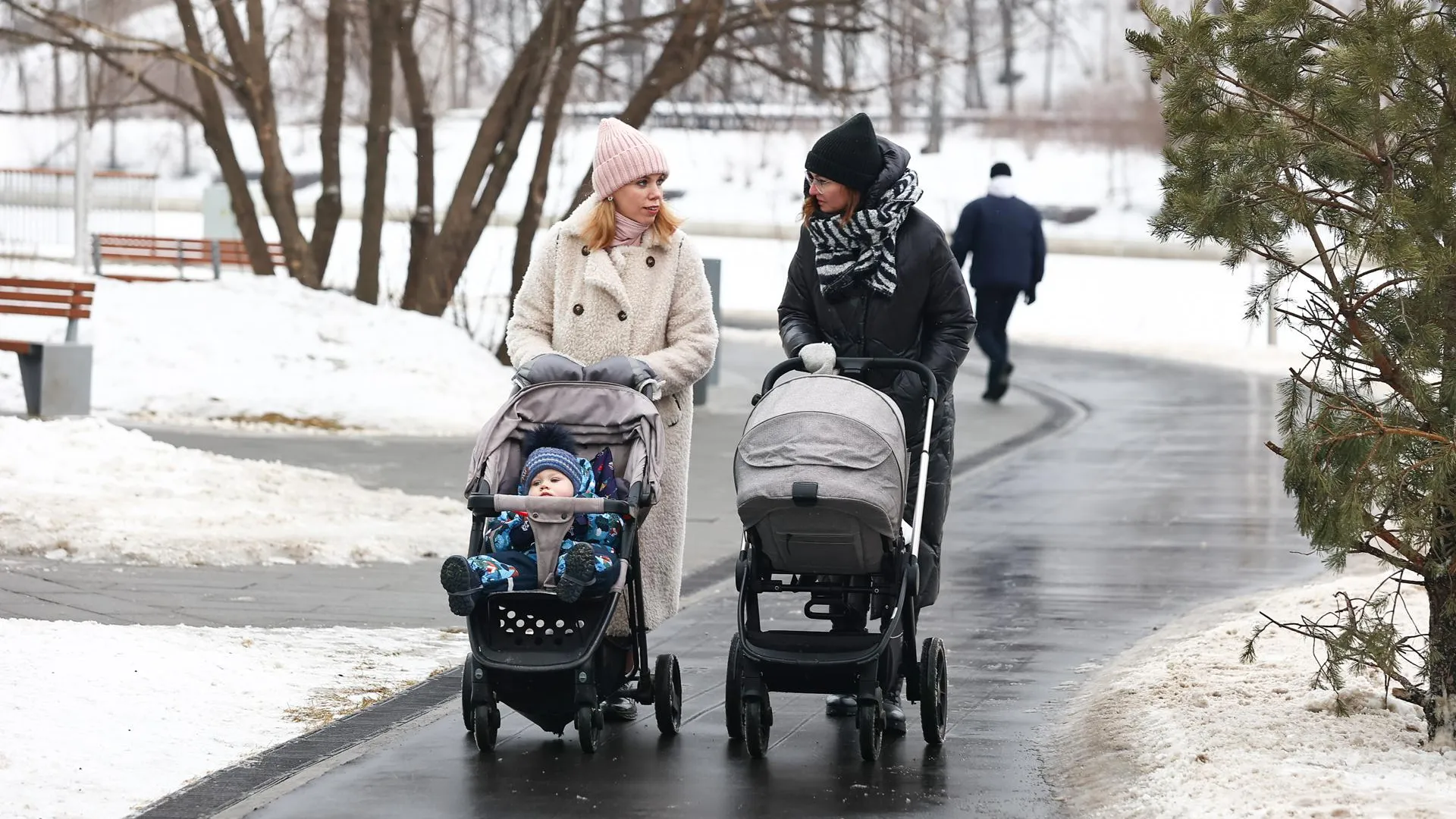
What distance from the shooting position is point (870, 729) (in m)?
5.93

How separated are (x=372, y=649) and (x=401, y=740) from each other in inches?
56.3

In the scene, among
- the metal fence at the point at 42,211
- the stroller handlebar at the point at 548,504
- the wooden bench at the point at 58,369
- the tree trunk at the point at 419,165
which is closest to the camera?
the stroller handlebar at the point at 548,504

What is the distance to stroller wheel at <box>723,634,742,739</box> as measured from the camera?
6035 mm

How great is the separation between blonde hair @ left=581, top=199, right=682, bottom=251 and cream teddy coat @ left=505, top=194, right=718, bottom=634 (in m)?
0.02

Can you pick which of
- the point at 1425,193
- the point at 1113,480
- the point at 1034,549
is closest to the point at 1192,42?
the point at 1425,193

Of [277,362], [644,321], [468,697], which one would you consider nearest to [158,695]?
[468,697]

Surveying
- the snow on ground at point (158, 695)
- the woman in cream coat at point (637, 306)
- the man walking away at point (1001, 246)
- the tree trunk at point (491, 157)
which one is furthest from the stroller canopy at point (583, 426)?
the tree trunk at point (491, 157)

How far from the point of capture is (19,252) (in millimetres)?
31609

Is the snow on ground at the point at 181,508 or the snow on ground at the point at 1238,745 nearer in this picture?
the snow on ground at the point at 1238,745

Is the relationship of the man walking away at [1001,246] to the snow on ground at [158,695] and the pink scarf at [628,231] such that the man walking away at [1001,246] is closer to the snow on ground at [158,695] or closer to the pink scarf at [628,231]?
the snow on ground at [158,695]

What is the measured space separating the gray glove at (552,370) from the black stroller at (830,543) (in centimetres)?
56

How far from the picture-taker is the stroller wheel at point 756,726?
601 centimetres

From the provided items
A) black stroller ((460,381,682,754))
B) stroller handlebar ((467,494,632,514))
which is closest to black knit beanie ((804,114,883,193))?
black stroller ((460,381,682,754))

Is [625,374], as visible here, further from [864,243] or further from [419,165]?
[419,165]
